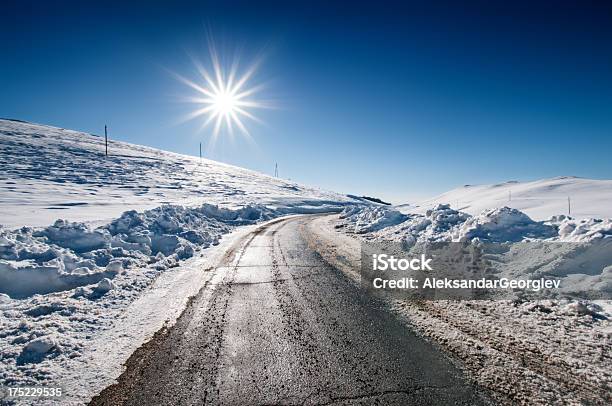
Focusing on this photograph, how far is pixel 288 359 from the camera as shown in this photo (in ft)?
13.4

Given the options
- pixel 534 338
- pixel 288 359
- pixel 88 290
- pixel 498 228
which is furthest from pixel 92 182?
pixel 534 338

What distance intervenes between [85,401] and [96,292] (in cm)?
380

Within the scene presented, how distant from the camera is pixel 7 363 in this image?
3973 mm

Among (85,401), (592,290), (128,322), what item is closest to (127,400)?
(85,401)

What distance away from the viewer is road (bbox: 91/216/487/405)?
3.37 meters

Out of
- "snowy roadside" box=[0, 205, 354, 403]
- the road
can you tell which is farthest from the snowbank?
"snowy roadside" box=[0, 205, 354, 403]

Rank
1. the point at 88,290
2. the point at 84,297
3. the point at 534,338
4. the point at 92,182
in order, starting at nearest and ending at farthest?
the point at 534,338 → the point at 84,297 → the point at 88,290 → the point at 92,182

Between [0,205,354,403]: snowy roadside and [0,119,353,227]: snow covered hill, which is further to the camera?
[0,119,353,227]: snow covered hill

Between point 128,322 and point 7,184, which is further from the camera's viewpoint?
point 7,184

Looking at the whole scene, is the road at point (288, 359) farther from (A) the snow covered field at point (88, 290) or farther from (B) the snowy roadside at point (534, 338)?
(A) the snow covered field at point (88, 290)

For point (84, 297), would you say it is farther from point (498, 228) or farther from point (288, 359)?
point (498, 228)

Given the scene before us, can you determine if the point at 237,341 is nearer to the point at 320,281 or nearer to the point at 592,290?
the point at 320,281

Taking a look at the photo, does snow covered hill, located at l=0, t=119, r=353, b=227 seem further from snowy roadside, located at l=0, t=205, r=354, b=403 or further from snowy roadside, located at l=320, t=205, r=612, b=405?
snowy roadside, located at l=320, t=205, r=612, b=405

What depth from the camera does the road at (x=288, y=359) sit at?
337 cm
